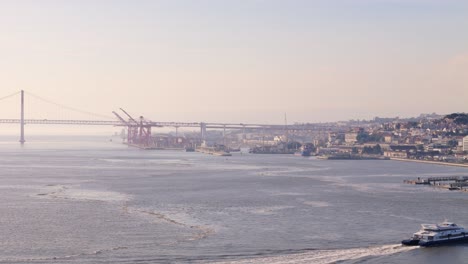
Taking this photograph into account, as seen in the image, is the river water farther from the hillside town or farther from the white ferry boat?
the hillside town

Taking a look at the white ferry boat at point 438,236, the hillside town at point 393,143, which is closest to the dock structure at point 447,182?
the white ferry boat at point 438,236

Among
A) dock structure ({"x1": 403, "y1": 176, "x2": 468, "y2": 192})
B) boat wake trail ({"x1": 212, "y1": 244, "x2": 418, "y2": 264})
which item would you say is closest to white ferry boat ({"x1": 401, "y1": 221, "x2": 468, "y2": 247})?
boat wake trail ({"x1": 212, "y1": 244, "x2": 418, "y2": 264})

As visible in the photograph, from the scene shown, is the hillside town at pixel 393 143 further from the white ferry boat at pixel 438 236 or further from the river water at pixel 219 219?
the white ferry boat at pixel 438 236

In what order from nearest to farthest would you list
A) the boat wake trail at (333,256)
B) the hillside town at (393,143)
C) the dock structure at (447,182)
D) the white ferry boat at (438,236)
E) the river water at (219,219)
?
the boat wake trail at (333,256) < the river water at (219,219) < the white ferry boat at (438,236) < the dock structure at (447,182) < the hillside town at (393,143)

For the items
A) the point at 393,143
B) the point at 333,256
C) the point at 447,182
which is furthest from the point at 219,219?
the point at 393,143

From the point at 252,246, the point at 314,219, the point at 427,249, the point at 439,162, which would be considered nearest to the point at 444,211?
the point at 314,219

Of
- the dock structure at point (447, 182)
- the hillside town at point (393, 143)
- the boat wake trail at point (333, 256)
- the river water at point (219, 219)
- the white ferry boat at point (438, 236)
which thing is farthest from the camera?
the hillside town at point (393, 143)

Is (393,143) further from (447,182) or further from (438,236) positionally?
(438,236)
